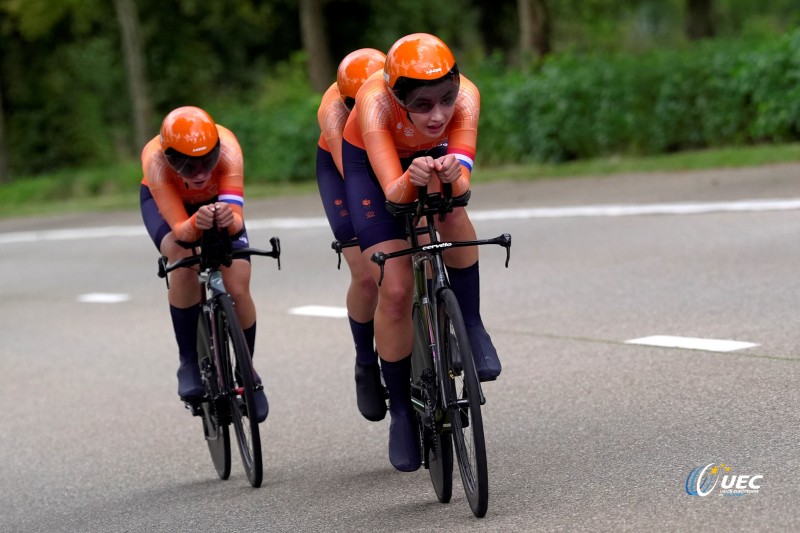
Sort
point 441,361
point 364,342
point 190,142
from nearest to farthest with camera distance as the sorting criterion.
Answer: point 441,361 → point 190,142 → point 364,342

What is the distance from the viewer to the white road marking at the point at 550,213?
14727 mm

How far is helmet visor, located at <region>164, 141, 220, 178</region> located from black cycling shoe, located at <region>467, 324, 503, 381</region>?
5.32ft

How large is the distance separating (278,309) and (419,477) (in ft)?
20.3

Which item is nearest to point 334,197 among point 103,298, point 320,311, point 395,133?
point 395,133

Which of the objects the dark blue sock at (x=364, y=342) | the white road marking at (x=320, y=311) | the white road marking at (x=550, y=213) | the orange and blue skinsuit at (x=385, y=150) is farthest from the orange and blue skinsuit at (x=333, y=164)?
the white road marking at (x=550, y=213)

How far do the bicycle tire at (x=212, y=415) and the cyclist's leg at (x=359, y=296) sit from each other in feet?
2.28

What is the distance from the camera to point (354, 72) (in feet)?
21.2

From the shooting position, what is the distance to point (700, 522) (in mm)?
4820

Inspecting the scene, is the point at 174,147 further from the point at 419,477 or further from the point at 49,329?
the point at 49,329

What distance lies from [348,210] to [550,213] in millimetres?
10639

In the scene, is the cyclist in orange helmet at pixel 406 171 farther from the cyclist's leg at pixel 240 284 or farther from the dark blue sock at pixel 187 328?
the dark blue sock at pixel 187 328

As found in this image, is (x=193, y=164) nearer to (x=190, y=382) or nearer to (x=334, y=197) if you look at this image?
(x=334, y=197)

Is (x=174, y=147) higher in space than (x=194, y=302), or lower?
higher

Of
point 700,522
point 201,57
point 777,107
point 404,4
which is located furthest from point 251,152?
point 700,522
